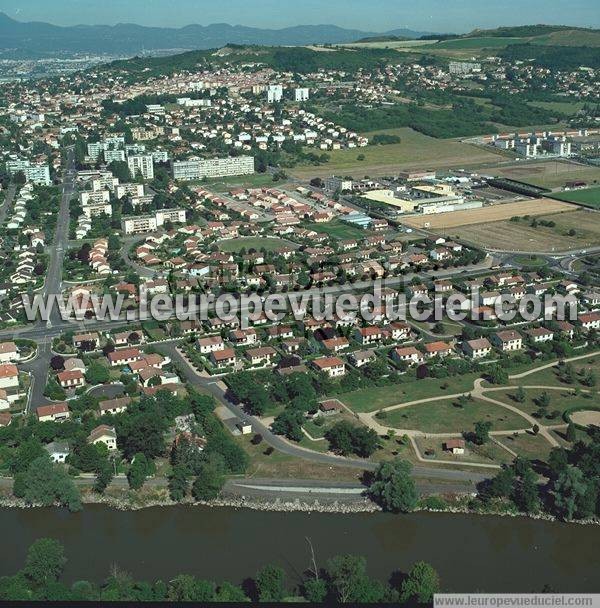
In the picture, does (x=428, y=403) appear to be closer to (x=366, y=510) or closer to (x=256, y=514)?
(x=366, y=510)

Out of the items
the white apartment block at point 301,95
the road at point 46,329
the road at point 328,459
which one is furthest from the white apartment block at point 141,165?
the road at point 328,459

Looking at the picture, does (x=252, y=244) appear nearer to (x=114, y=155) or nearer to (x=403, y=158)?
(x=114, y=155)

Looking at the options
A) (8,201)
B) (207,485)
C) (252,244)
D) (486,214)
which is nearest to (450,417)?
(207,485)

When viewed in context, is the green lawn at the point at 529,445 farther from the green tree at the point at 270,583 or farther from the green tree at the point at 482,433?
the green tree at the point at 270,583

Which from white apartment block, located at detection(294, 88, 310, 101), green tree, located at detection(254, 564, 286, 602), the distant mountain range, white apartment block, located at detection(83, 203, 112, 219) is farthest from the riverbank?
the distant mountain range

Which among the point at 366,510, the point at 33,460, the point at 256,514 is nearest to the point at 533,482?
the point at 366,510

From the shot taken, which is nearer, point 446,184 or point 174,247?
point 174,247
